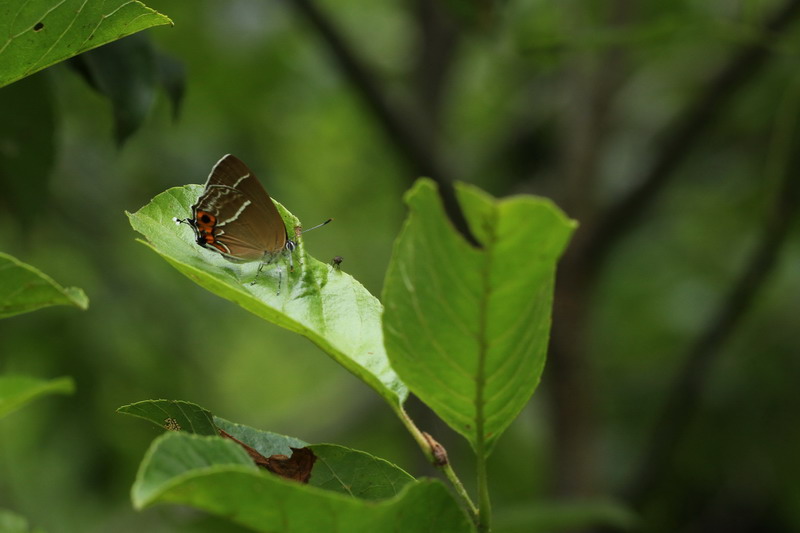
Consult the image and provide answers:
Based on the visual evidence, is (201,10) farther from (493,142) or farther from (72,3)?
(72,3)

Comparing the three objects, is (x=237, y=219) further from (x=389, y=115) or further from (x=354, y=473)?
(x=389, y=115)

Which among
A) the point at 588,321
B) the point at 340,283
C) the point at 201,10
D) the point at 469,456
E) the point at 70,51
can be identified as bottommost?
the point at 469,456

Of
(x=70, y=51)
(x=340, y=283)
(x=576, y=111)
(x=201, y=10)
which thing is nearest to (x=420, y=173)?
Result: (x=576, y=111)

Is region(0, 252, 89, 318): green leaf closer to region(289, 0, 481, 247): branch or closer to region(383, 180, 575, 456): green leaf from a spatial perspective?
region(383, 180, 575, 456): green leaf

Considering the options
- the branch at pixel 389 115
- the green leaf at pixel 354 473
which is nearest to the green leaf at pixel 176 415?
the green leaf at pixel 354 473

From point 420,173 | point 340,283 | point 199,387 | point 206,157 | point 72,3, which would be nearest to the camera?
point 72,3

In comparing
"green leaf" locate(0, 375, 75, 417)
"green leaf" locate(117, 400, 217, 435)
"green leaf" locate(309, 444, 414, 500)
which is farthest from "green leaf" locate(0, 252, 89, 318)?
"green leaf" locate(309, 444, 414, 500)
